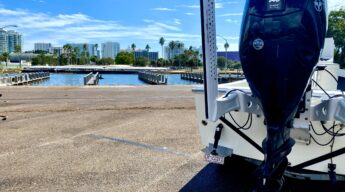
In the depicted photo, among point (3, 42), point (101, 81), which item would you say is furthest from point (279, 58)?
point (3, 42)

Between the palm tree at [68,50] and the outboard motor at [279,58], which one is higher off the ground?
the palm tree at [68,50]

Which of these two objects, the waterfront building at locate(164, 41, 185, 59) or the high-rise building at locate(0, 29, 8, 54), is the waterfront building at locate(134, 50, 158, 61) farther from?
the high-rise building at locate(0, 29, 8, 54)

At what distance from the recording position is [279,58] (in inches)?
81.2

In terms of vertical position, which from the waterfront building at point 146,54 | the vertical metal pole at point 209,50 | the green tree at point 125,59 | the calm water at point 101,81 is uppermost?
the waterfront building at point 146,54

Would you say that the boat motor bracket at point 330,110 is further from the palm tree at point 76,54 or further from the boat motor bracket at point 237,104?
the palm tree at point 76,54

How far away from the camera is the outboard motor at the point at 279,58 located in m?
2.06

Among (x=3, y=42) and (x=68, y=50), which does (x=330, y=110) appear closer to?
(x=68, y=50)

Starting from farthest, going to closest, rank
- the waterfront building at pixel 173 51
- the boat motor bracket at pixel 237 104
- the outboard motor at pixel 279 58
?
the waterfront building at pixel 173 51
the boat motor bracket at pixel 237 104
the outboard motor at pixel 279 58

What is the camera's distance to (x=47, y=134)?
7.17 metres

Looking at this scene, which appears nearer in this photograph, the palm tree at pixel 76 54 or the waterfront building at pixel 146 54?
the palm tree at pixel 76 54

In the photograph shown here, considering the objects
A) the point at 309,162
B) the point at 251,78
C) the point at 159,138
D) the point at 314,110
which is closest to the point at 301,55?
the point at 251,78

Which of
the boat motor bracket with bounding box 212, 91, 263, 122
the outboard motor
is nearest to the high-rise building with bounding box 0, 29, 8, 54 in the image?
the boat motor bracket with bounding box 212, 91, 263, 122

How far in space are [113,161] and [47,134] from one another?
2.65 m

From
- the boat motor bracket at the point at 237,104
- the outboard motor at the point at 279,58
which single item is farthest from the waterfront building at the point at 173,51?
the outboard motor at the point at 279,58
